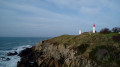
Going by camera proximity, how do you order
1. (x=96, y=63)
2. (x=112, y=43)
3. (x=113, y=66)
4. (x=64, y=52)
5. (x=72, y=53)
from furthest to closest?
(x=64, y=52)
(x=72, y=53)
(x=112, y=43)
(x=96, y=63)
(x=113, y=66)

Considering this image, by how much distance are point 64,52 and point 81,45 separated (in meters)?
3.15

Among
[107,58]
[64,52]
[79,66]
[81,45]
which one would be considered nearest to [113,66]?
[107,58]

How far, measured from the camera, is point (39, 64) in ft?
48.0

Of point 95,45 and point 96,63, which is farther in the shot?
point 95,45

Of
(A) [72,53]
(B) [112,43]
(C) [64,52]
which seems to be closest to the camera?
(B) [112,43]

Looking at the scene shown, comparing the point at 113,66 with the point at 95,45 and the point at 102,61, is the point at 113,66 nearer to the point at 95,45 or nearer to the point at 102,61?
the point at 102,61

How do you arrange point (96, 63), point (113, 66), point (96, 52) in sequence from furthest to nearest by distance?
point (96, 52) < point (96, 63) < point (113, 66)

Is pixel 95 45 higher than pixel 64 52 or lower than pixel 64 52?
higher

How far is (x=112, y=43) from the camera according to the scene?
42.1ft

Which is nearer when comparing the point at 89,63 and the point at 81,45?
the point at 89,63

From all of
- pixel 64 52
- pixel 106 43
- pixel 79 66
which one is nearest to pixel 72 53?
pixel 64 52

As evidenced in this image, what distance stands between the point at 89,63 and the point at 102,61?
1563 mm

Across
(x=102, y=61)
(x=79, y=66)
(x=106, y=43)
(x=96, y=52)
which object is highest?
(x=106, y=43)

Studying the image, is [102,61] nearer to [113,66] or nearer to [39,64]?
[113,66]
